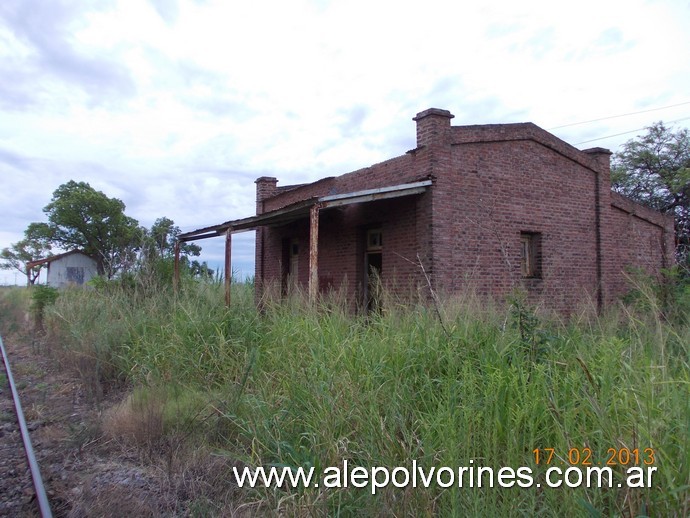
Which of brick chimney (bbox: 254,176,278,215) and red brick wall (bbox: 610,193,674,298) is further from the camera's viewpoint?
brick chimney (bbox: 254,176,278,215)

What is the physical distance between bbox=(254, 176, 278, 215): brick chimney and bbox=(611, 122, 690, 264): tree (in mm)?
17345

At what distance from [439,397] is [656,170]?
81.0 ft

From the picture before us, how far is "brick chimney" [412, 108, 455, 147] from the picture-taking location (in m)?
10.2

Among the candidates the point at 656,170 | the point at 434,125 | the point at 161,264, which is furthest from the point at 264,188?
the point at 656,170

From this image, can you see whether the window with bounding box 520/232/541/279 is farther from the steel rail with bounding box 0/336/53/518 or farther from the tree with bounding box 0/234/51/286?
the tree with bounding box 0/234/51/286

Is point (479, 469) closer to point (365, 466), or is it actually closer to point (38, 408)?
point (365, 466)

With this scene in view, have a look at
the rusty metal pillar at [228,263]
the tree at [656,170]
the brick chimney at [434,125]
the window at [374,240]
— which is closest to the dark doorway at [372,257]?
the window at [374,240]

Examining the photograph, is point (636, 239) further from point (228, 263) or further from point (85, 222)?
point (85, 222)

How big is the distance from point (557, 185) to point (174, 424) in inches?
414

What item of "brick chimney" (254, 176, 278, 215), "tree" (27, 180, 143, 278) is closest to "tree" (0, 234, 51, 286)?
"tree" (27, 180, 143, 278)

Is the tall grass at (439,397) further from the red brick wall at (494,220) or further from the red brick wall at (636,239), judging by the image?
the red brick wall at (636,239)

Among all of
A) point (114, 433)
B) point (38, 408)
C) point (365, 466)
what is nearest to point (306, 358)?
point (365, 466)

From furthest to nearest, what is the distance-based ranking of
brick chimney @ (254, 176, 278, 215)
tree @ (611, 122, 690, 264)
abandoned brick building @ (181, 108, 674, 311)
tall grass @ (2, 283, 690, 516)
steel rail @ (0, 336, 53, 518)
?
1. tree @ (611, 122, 690, 264)
2. brick chimney @ (254, 176, 278, 215)
3. abandoned brick building @ (181, 108, 674, 311)
4. steel rail @ (0, 336, 53, 518)
5. tall grass @ (2, 283, 690, 516)

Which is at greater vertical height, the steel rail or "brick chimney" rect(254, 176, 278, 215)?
"brick chimney" rect(254, 176, 278, 215)
